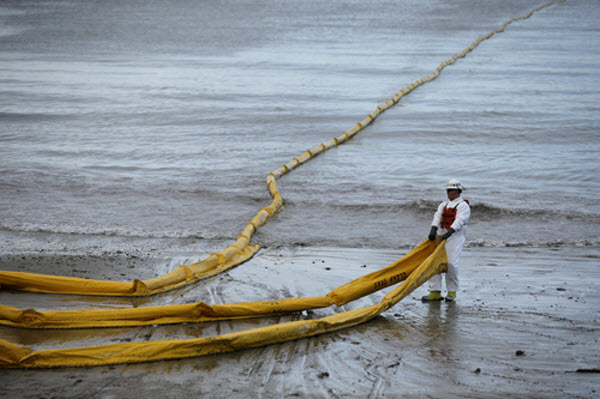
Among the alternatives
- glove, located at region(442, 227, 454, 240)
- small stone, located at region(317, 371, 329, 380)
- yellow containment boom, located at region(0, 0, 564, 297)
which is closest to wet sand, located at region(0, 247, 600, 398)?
small stone, located at region(317, 371, 329, 380)

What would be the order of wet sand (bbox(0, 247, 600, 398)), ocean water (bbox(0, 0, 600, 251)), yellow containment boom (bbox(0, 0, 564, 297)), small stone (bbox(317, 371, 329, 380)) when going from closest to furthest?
wet sand (bbox(0, 247, 600, 398))
small stone (bbox(317, 371, 329, 380))
yellow containment boom (bbox(0, 0, 564, 297))
ocean water (bbox(0, 0, 600, 251))

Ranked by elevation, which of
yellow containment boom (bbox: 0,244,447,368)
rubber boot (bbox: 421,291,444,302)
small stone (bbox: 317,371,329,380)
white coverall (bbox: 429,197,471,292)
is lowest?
small stone (bbox: 317,371,329,380)

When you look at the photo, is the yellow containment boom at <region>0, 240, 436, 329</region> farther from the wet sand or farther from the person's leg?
the person's leg

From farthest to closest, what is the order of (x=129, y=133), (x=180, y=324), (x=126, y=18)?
(x=126, y=18) < (x=129, y=133) < (x=180, y=324)

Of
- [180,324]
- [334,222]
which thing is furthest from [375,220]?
[180,324]

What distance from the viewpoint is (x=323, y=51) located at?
Result: 108 ft

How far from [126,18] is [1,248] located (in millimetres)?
40883

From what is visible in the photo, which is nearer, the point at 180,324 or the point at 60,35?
the point at 180,324

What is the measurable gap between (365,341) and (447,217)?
2132mm

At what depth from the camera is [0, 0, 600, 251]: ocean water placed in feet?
35.1

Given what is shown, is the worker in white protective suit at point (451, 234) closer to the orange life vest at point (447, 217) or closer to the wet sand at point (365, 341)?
the orange life vest at point (447, 217)

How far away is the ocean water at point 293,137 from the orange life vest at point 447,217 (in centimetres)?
225

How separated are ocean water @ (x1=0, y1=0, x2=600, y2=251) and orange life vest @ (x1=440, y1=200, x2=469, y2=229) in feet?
7.40

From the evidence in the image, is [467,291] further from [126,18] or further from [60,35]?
[126,18]
